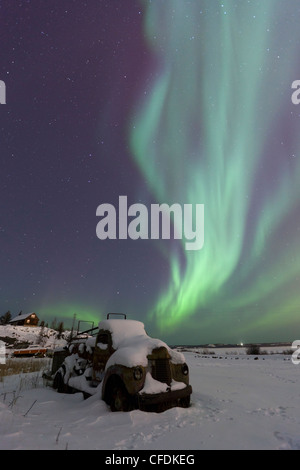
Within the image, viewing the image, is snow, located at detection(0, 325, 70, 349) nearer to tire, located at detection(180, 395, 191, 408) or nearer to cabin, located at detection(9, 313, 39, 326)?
cabin, located at detection(9, 313, 39, 326)

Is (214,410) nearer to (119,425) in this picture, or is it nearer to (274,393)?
(119,425)

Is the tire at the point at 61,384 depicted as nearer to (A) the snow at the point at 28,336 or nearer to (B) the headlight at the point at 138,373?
(B) the headlight at the point at 138,373

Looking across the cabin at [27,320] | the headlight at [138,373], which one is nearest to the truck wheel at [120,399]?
the headlight at [138,373]

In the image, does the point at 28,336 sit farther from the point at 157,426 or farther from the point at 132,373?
the point at 157,426

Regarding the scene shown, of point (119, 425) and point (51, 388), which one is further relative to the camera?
point (51, 388)

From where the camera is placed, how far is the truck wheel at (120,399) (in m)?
5.21

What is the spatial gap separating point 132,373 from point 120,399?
61 centimetres

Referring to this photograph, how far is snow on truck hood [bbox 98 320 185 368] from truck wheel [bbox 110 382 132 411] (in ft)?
1.52

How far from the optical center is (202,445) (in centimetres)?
367

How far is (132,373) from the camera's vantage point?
5.25 meters

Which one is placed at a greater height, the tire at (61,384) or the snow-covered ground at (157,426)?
the snow-covered ground at (157,426)
